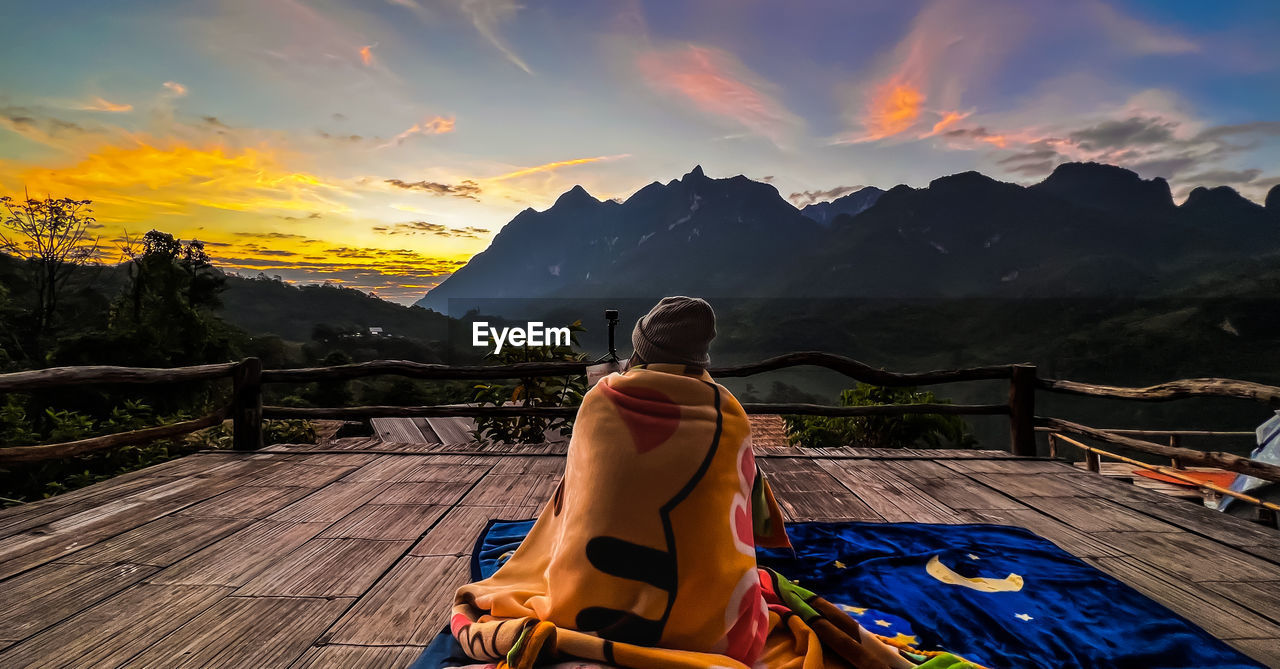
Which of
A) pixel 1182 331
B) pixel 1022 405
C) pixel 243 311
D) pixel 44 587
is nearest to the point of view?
pixel 44 587

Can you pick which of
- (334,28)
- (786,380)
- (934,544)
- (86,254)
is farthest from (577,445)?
(786,380)

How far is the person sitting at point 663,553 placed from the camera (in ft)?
3.92

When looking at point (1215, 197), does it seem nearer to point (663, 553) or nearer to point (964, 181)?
point (964, 181)

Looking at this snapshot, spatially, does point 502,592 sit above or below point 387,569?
above

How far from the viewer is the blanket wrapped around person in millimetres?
1194

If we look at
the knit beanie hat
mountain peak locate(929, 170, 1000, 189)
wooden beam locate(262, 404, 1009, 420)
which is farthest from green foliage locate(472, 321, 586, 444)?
mountain peak locate(929, 170, 1000, 189)

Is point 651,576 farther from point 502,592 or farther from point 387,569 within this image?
point 387,569

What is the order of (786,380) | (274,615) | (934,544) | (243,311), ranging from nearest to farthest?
1. (274,615)
2. (934,544)
3. (243,311)
4. (786,380)

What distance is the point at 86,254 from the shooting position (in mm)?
9992

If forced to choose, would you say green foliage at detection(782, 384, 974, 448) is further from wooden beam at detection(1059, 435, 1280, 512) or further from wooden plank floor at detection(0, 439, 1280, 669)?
wooden plank floor at detection(0, 439, 1280, 669)

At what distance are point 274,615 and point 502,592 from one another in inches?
34.8

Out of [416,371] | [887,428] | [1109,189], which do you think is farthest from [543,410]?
[1109,189]

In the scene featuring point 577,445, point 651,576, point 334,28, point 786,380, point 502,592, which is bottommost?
point 786,380

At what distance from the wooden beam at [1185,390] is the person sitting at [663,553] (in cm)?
272
